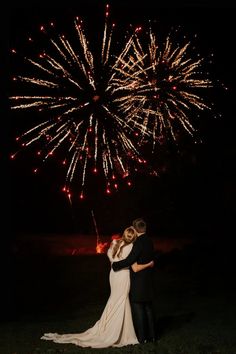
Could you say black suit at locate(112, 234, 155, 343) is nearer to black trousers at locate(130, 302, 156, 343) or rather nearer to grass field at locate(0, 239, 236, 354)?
black trousers at locate(130, 302, 156, 343)

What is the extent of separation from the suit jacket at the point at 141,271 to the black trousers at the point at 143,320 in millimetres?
149

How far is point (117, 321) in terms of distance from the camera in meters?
10.7

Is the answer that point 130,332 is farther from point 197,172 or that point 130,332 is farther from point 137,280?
point 197,172

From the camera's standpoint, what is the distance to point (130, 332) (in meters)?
10.7

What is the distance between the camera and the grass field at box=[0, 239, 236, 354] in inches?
424

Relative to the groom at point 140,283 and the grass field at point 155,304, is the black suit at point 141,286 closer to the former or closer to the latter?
the groom at point 140,283

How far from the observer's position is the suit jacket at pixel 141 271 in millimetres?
10523

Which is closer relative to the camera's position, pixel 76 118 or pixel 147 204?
pixel 76 118

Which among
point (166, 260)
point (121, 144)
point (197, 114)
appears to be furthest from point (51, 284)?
point (197, 114)

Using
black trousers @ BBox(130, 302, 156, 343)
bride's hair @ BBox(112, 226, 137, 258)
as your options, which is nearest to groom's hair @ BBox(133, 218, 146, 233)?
bride's hair @ BBox(112, 226, 137, 258)

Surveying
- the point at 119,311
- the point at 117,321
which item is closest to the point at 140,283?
the point at 119,311

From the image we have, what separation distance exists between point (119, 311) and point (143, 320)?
39 centimetres

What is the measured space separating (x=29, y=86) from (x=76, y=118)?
4.72 m

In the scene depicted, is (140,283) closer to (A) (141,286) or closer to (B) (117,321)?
(A) (141,286)
